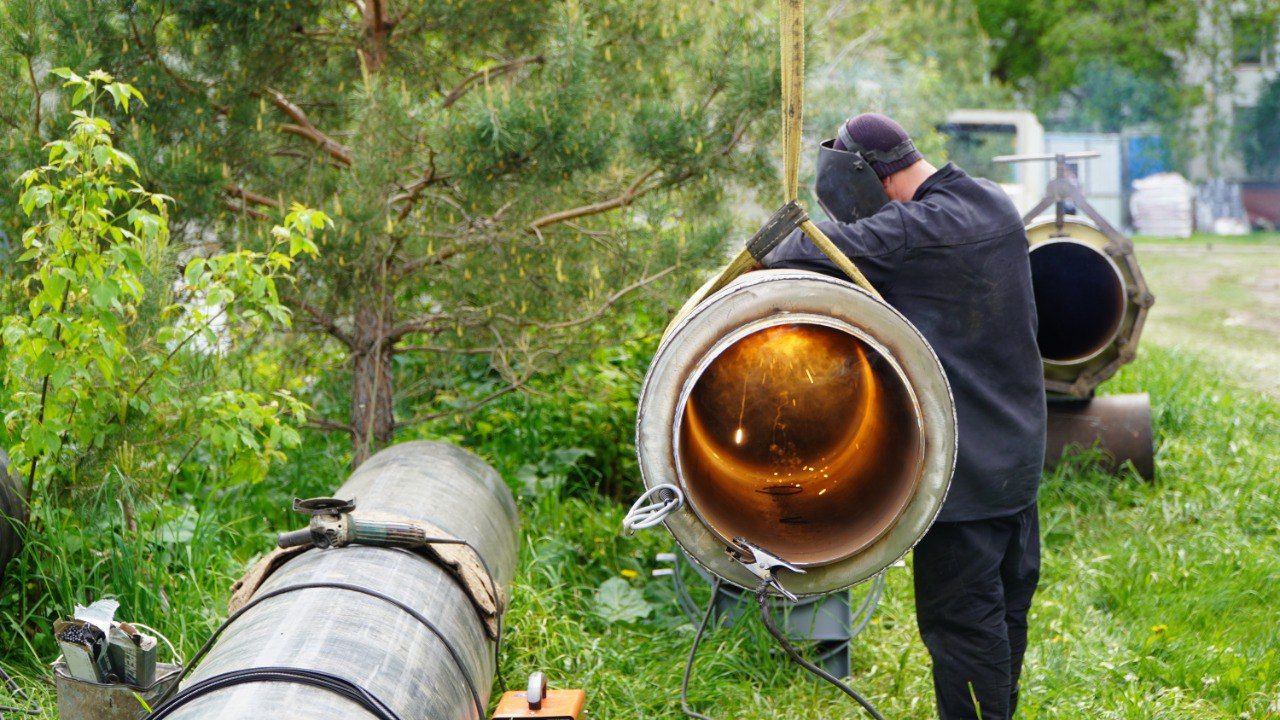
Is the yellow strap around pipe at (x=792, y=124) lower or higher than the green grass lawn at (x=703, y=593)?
higher

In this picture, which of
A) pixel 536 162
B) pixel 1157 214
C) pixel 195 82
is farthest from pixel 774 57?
pixel 1157 214

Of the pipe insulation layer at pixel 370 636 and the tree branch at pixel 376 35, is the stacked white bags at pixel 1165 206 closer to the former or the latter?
the tree branch at pixel 376 35

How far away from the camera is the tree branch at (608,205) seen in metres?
4.81

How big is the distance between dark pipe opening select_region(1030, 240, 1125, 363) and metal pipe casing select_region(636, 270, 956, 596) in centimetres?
306

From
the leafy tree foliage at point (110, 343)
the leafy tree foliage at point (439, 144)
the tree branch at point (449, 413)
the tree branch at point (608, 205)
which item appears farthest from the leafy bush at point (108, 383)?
the tree branch at point (608, 205)

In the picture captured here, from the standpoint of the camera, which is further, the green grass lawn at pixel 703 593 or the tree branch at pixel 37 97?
the tree branch at pixel 37 97

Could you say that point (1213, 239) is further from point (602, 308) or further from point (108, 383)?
point (108, 383)

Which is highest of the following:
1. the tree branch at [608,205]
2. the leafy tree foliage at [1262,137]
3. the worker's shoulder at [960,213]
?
the worker's shoulder at [960,213]

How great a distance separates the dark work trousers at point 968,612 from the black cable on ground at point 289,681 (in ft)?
4.94

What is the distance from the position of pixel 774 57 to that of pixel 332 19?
1.98m

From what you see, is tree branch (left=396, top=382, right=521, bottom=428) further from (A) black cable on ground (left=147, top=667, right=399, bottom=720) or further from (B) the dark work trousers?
(A) black cable on ground (left=147, top=667, right=399, bottom=720)

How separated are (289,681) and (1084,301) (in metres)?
4.62

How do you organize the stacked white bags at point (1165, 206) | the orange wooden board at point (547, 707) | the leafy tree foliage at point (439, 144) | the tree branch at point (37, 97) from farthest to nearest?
the stacked white bags at point (1165, 206) → the leafy tree foliage at point (439, 144) → the tree branch at point (37, 97) → the orange wooden board at point (547, 707)

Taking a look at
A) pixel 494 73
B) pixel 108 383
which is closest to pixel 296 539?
pixel 108 383
